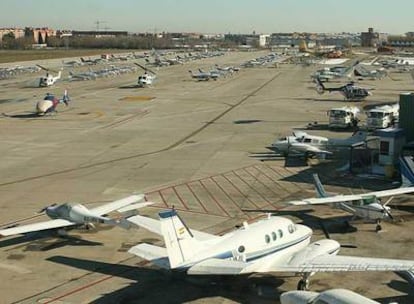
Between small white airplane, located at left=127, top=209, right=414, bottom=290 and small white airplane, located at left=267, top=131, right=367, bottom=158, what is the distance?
81.3 ft

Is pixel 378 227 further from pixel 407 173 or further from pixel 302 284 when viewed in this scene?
pixel 302 284

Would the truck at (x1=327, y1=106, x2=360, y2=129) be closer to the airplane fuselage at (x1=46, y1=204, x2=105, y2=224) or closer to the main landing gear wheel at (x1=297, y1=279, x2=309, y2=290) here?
the airplane fuselage at (x1=46, y1=204, x2=105, y2=224)

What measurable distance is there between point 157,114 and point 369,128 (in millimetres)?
30783

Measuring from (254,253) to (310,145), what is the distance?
28.3 m

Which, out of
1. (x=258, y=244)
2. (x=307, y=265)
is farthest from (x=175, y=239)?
(x=307, y=265)

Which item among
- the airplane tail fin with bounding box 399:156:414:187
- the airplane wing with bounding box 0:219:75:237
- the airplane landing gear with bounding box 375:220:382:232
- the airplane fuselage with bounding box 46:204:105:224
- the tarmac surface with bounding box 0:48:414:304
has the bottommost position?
the tarmac surface with bounding box 0:48:414:304

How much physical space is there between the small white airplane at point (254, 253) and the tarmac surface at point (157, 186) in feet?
4.07

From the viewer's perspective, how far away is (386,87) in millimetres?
121938

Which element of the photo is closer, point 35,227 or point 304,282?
point 304,282

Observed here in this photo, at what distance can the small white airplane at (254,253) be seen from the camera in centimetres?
2291

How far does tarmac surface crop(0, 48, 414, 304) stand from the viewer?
25547mm

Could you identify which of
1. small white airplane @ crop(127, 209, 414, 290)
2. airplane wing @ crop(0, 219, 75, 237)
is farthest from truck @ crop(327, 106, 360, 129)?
airplane wing @ crop(0, 219, 75, 237)

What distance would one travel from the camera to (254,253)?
25062mm

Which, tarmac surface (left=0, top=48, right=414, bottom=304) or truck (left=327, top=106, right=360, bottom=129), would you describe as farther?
truck (left=327, top=106, right=360, bottom=129)
